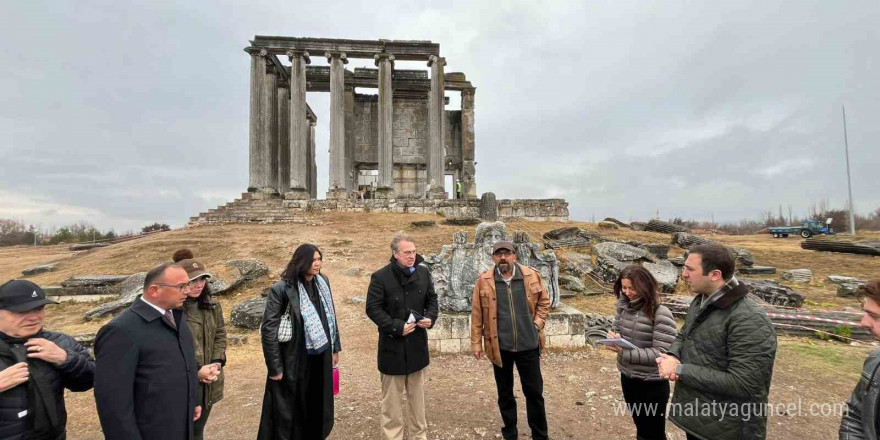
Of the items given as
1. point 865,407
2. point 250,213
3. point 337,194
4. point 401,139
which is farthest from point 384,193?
point 865,407

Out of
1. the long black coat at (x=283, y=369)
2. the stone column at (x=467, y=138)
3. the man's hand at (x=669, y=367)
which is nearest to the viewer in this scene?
the man's hand at (x=669, y=367)

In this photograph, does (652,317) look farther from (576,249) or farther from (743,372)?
(576,249)

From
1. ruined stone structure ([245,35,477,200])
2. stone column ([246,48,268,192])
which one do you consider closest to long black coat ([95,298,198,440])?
ruined stone structure ([245,35,477,200])

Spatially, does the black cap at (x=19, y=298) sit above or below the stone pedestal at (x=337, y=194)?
below

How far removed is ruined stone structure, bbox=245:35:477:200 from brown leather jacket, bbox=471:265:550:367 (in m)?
17.5

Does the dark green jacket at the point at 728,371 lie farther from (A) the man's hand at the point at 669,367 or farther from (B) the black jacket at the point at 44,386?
(B) the black jacket at the point at 44,386

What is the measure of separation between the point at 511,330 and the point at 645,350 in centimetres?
120

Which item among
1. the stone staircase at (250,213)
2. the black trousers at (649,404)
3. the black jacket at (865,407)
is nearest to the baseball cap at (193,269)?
the black trousers at (649,404)

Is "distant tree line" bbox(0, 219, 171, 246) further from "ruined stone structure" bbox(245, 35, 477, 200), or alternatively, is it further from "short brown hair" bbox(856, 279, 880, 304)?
"short brown hair" bbox(856, 279, 880, 304)

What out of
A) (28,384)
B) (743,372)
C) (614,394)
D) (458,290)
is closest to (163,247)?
(458,290)

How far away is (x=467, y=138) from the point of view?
2644cm

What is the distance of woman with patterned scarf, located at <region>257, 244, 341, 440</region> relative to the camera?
3.12 meters

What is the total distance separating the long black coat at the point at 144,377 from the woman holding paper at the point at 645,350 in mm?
3157

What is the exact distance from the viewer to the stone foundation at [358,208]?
1848 cm
